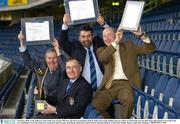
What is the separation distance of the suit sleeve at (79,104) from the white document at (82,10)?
0.76 m

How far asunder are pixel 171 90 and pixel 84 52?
0.99 m

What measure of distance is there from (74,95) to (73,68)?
21 cm

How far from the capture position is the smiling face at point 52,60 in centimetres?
409

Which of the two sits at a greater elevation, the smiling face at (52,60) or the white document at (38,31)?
the white document at (38,31)

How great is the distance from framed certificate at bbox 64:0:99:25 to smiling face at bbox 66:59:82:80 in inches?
25.1

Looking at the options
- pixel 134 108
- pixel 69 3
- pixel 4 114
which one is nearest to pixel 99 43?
pixel 69 3

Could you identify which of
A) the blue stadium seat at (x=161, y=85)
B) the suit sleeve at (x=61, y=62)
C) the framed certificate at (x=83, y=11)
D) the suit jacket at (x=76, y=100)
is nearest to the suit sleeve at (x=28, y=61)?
the suit sleeve at (x=61, y=62)

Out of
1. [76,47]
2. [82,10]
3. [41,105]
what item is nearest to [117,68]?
[76,47]

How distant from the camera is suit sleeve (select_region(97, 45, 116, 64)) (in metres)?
3.84

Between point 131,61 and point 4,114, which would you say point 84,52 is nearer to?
point 131,61

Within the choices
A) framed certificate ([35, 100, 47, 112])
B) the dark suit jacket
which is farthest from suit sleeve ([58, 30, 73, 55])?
framed certificate ([35, 100, 47, 112])

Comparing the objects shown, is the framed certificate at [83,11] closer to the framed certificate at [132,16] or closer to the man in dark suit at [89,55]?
the man in dark suit at [89,55]

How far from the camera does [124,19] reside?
12.5 feet

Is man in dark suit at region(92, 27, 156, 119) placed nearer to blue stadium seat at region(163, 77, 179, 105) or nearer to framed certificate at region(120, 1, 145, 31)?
framed certificate at region(120, 1, 145, 31)
